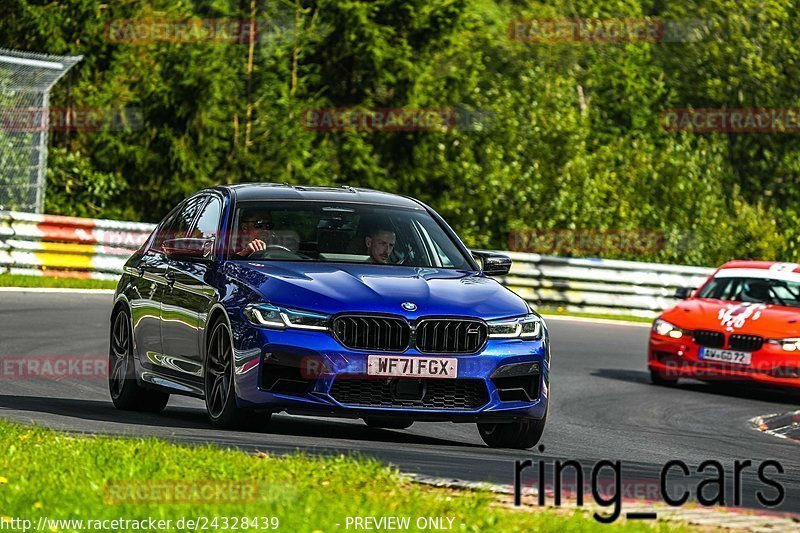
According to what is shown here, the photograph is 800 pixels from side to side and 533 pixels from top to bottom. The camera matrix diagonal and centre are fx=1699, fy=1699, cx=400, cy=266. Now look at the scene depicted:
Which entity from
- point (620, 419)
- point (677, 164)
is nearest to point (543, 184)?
point (677, 164)

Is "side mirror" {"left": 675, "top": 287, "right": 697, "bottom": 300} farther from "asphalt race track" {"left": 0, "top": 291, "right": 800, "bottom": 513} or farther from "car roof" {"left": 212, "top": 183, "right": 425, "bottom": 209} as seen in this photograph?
"car roof" {"left": 212, "top": 183, "right": 425, "bottom": 209}

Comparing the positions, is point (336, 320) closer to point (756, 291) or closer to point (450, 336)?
point (450, 336)

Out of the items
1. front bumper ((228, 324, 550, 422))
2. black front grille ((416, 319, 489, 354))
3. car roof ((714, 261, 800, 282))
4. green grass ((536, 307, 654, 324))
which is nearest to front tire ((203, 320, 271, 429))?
front bumper ((228, 324, 550, 422))

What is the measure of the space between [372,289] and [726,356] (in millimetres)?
8311

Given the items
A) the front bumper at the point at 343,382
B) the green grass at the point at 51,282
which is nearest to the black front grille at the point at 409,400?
the front bumper at the point at 343,382

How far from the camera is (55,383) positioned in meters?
13.6

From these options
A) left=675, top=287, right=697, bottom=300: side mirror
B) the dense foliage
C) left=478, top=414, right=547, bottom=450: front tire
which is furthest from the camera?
the dense foliage

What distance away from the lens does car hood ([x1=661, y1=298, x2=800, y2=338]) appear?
17.3 meters

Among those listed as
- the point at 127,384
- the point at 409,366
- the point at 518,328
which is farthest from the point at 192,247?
the point at 518,328

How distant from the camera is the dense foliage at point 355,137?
36000mm

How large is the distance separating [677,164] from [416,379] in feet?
114

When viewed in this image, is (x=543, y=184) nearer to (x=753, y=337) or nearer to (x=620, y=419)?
(x=753, y=337)

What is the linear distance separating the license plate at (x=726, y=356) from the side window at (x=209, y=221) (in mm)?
7443

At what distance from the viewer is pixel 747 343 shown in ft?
56.7
